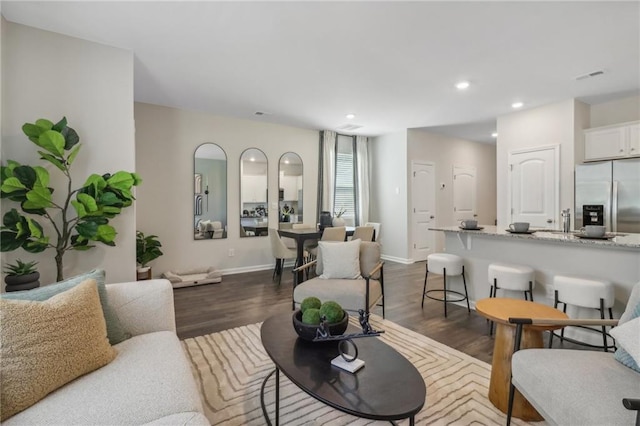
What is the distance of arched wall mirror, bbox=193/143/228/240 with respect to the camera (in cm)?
505

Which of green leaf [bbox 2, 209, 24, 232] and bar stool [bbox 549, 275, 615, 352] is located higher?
green leaf [bbox 2, 209, 24, 232]

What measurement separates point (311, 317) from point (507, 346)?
4.02 feet

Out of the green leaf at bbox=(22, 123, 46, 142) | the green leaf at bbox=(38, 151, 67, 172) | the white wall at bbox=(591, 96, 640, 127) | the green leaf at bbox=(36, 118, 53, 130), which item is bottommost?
the green leaf at bbox=(38, 151, 67, 172)

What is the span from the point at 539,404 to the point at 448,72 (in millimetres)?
3269

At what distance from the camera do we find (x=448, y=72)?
3.51m

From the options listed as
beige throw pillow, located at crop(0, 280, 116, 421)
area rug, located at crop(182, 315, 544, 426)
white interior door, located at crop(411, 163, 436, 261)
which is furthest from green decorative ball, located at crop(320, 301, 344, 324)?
white interior door, located at crop(411, 163, 436, 261)

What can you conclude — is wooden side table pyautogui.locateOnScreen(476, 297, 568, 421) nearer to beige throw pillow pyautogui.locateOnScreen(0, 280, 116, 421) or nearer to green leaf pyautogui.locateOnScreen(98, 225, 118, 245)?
beige throw pillow pyautogui.locateOnScreen(0, 280, 116, 421)

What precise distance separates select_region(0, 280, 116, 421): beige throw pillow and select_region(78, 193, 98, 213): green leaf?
1.26 metres

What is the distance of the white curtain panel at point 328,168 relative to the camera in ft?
20.6

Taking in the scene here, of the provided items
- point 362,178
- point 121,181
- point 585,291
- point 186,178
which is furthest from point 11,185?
point 362,178

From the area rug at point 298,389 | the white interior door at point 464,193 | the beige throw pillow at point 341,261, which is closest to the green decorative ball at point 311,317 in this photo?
the area rug at point 298,389

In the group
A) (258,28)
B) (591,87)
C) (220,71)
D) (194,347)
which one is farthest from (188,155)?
(591,87)

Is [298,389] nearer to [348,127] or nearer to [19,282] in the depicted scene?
[19,282]

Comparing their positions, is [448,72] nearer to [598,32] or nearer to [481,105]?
[598,32]
